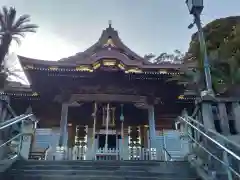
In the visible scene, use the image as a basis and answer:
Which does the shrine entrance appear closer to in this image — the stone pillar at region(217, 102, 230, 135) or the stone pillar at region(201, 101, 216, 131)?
the stone pillar at region(201, 101, 216, 131)

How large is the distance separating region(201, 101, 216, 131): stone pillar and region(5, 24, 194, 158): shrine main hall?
20.8ft

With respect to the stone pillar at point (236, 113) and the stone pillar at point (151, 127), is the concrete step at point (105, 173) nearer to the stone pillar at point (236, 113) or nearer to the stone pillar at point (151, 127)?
the stone pillar at point (236, 113)

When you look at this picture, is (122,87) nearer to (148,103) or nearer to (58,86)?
(148,103)

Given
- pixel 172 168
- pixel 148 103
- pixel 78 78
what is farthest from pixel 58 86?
pixel 172 168

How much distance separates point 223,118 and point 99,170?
114 inches

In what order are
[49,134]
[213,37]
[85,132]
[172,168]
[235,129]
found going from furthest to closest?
[213,37], [85,132], [49,134], [172,168], [235,129]

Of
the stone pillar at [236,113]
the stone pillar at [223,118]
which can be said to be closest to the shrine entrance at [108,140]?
the stone pillar at [223,118]

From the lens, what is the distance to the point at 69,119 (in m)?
14.3

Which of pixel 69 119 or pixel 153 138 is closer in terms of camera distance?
pixel 153 138

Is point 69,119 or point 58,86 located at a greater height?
point 58,86

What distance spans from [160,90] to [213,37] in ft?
59.0

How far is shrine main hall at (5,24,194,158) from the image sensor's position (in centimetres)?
1227

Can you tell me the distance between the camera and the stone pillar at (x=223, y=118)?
18.8 feet

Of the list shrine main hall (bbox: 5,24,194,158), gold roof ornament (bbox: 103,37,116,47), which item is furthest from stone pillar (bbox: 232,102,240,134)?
gold roof ornament (bbox: 103,37,116,47)
